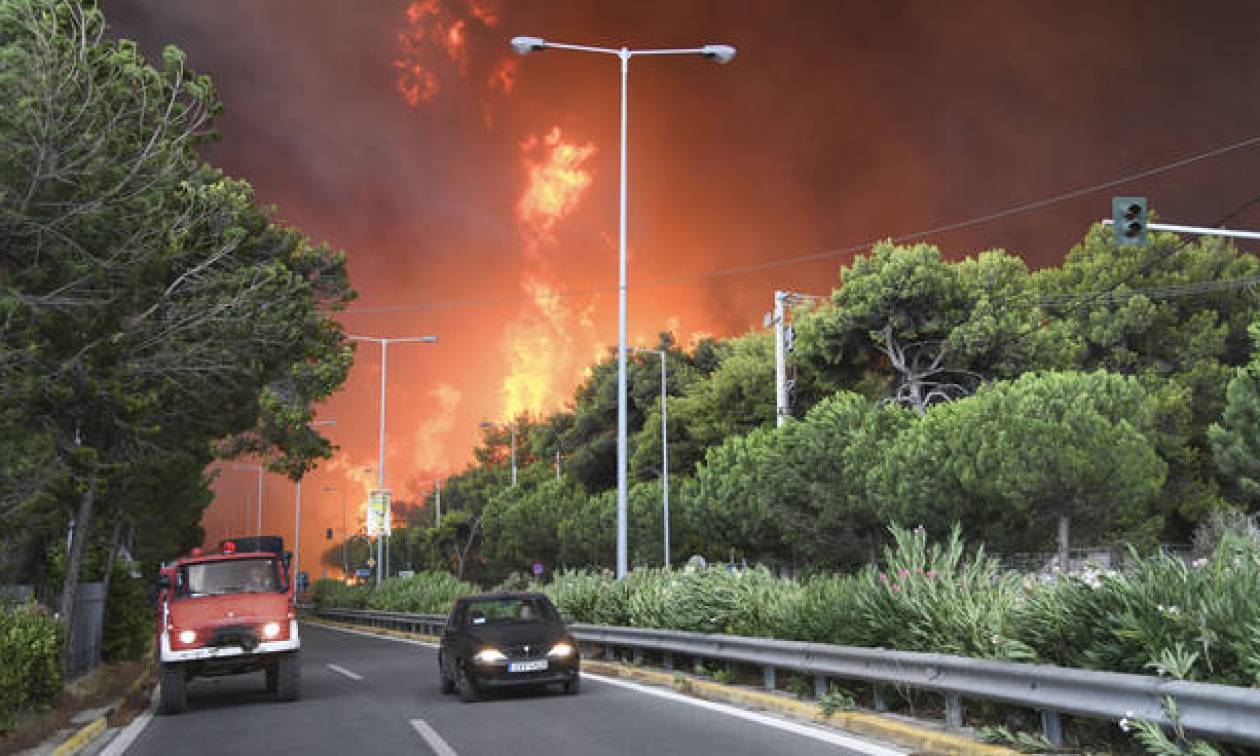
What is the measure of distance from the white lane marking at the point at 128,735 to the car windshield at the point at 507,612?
4144 millimetres

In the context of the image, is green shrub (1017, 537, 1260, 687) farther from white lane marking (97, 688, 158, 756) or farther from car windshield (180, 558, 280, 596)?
car windshield (180, 558, 280, 596)

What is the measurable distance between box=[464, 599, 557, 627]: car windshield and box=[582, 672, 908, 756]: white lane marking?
1478mm

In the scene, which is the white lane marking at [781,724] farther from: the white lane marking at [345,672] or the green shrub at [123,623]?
the green shrub at [123,623]

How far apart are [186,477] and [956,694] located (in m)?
23.5

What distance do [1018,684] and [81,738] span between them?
30.7 ft

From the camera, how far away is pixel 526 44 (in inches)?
934

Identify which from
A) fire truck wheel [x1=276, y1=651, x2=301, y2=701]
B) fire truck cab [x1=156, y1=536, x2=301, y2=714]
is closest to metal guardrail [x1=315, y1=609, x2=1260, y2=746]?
fire truck wheel [x1=276, y1=651, x2=301, y2=701]

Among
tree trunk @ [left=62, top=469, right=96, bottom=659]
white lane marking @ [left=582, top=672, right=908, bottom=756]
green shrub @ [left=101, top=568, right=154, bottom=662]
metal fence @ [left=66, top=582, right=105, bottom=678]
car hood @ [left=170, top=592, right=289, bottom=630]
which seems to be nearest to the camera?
white lane marking @ [left=582, top=672, right=908, bottom=756]

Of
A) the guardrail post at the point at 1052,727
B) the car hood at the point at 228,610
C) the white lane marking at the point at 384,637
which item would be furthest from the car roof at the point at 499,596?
the white lane marking at the point at 384,637

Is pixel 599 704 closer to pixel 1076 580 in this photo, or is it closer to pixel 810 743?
pixel 810 743

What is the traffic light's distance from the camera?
21125 millimetres

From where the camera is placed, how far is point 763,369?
70.2 m

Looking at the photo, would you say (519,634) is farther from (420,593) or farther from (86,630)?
(420,593)

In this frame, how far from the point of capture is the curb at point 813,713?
356 inches
